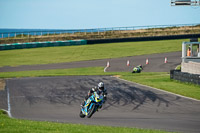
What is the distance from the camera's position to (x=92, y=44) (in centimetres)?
6762

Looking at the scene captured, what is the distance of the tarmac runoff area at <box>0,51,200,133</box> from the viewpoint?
50.6 ft

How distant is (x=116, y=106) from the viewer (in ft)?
63.6

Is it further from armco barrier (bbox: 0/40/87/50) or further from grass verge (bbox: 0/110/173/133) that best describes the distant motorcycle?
armco barrier (bbox: 0/40/87/50)

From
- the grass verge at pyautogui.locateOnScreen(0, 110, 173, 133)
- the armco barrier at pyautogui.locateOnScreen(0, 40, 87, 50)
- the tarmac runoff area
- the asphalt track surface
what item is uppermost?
the armco barrier at pyautogui.locateOnScreen(0, 40, 87, 50)

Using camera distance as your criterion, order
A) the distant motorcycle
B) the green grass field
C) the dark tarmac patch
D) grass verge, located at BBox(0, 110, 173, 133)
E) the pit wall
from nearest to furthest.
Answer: grass verge, located at BBox(0, 110, 173, 133) → the dark tarmac patch → the distant motorcycle → the pit wall → the green grass field

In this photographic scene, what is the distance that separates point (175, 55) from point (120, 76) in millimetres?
20205

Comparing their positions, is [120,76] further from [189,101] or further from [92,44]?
[92,44]

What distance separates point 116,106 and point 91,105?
3.17 meters

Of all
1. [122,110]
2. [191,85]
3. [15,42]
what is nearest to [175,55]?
[191,85]

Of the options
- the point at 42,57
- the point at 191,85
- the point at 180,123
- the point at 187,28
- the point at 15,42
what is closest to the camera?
the point at 180,123

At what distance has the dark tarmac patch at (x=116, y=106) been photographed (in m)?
15.4

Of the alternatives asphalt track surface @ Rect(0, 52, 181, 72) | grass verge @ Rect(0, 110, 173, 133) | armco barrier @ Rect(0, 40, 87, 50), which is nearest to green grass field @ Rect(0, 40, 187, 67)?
armco barrier @ Rect(0, 40, 87, 50)

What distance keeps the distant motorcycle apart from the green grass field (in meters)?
34.5

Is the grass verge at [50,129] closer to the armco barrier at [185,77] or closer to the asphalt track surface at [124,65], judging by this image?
the armco barrier at [185,77]
